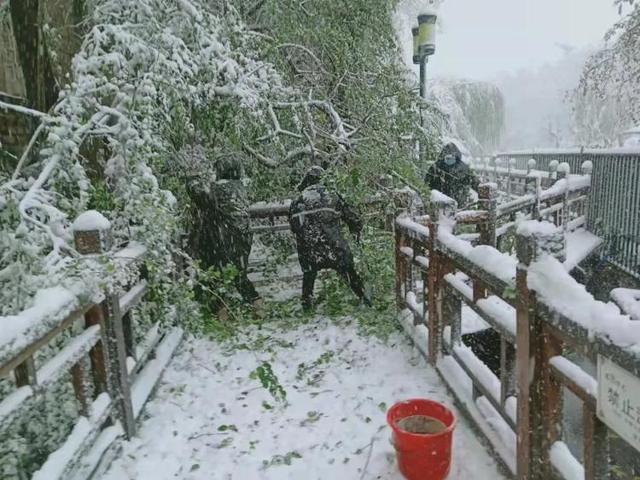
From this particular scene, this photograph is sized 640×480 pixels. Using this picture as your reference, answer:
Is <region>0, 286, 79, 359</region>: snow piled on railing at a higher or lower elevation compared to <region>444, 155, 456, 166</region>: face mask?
lower

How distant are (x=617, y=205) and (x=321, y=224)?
651 centimetres

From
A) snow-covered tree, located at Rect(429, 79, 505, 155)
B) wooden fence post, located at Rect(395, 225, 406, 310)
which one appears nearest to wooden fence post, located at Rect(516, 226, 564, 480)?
wooden fence post, located at Rect(395, 225, 406, 310)

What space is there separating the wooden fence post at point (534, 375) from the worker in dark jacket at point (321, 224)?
141 inches

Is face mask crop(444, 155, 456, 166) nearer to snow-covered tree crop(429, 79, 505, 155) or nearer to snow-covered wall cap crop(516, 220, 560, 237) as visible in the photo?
snow-covered wall cap crop(516, 220, 560, 237)

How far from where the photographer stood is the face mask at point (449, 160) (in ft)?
27.1

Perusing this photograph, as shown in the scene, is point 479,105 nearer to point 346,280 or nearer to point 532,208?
point 532,208

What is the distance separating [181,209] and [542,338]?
13.0ft

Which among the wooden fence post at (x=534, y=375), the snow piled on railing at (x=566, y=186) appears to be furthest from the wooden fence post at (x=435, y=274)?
the snow piled on railing at (x=566, y=186)

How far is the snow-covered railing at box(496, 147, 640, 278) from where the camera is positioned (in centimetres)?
889

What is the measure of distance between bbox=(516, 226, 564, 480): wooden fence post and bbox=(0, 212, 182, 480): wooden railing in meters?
2.33

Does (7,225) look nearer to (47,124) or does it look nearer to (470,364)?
(47,124)

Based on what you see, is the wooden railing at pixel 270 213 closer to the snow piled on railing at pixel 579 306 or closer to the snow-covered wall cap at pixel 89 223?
the snow-covered wall cap at pixel 89 223

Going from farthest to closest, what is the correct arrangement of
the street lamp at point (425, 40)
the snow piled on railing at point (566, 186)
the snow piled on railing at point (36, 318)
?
the snow piled on railing at point (566, 186)
the street lamp at point (425, 40)
the snow piled on railing at point (36, 318)

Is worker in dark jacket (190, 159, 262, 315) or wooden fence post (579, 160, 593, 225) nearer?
worker in dark jacket (190, 159, 262, 315)
